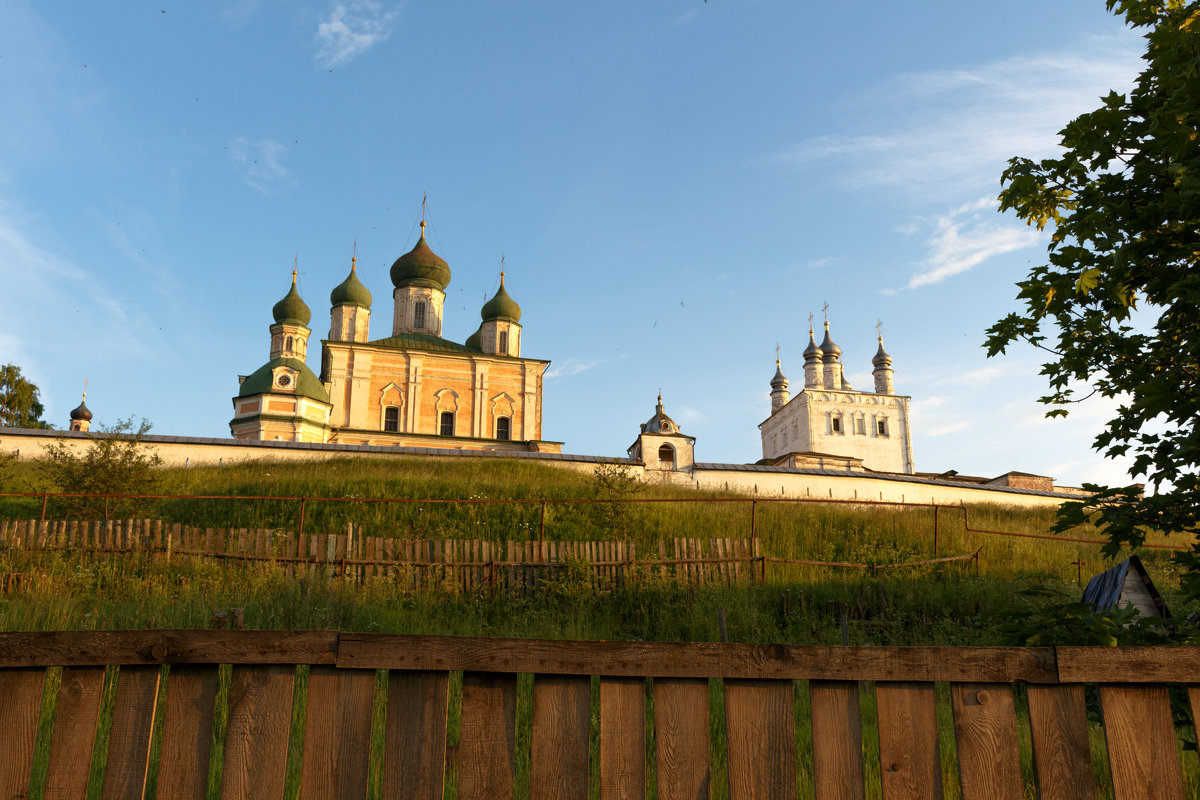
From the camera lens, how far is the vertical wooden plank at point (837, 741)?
1946 mm

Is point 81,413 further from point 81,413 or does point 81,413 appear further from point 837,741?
point 837,741

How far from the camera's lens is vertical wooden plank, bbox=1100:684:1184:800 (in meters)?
1.89

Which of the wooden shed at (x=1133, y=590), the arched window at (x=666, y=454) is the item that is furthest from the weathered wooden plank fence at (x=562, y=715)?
the arched window at (x=666, y=454)

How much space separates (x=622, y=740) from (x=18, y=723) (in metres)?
1.45

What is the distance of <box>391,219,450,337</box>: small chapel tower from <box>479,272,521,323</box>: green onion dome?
2608 millimetres

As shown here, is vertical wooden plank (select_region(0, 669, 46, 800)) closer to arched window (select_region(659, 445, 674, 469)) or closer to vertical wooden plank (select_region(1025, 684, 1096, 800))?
vertical wooden plank (select_region(1025, 684, 1096, 800))

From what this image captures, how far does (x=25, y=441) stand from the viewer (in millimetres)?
21500

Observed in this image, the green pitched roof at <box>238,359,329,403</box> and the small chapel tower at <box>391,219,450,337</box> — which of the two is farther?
the small chapel tower at <box>391,219,450,337</box>

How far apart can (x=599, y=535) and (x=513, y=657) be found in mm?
12874

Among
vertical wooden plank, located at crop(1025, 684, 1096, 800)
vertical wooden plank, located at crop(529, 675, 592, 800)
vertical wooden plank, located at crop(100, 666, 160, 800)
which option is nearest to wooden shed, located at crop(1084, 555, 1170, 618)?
vertical wooden plank, located at crop(1025, 684, 1096, 800)

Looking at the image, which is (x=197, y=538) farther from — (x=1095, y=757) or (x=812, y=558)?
(x=1095, y=757)

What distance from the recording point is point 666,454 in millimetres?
25422

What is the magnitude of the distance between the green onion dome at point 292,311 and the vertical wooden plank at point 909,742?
143ft

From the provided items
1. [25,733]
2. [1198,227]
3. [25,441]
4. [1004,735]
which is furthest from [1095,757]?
[25,441]
